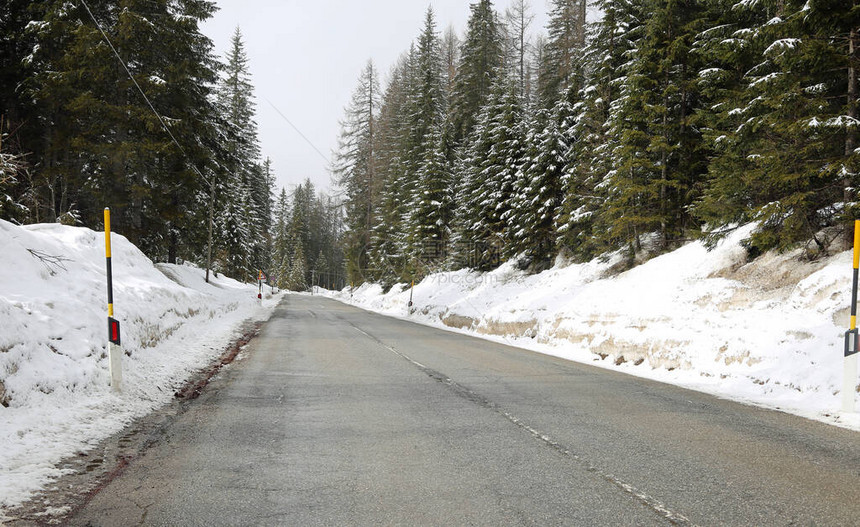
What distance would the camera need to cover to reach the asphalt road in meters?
3.04

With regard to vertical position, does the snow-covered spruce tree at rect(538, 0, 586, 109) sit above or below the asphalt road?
above

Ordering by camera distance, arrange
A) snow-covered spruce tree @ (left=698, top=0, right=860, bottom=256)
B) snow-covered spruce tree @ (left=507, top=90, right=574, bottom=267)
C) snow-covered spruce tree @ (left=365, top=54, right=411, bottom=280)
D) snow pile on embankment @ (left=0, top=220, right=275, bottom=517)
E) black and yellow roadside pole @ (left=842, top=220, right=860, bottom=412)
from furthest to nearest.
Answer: snow-covered spruce tree @ (left=365, top=54, right=411, bottom=280), snow-covered spruce tree @ (left=507, top=90, right=574, bottom=267), snow-covered spruce tree @ (left=698, top=0, right=860, bottom=256), black and yellow roadside pole @ (left=842, top=220, right=860, bottom=412), snow pile on embankment @ (left=0, top=220, right=275, bottom=517)

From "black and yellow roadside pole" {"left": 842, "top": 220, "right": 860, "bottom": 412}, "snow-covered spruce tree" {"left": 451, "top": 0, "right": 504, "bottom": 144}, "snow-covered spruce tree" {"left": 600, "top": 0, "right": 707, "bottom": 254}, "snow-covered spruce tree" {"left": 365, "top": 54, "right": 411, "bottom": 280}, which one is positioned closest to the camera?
"black and yellow roadside pole" {"left": 842, "top": 220, "right": 860, "bottom": 412}

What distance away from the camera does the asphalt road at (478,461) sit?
9.98 feet

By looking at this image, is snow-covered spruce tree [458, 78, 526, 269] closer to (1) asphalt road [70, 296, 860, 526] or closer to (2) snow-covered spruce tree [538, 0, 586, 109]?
(2) snow-covered spruce tree [538, 0, 586, 109]

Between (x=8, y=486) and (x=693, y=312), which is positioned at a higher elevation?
(x=693, y=312)

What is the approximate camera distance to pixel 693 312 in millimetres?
10797

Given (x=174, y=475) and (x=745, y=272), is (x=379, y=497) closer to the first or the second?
(x=174, y=475)

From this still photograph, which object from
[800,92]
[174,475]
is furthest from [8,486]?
[800,92]

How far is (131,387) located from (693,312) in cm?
1070

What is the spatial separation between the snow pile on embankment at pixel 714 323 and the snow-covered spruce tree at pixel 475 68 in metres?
25.8

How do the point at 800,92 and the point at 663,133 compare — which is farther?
the point at 663,133

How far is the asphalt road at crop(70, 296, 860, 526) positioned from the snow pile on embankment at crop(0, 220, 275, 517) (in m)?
0.70

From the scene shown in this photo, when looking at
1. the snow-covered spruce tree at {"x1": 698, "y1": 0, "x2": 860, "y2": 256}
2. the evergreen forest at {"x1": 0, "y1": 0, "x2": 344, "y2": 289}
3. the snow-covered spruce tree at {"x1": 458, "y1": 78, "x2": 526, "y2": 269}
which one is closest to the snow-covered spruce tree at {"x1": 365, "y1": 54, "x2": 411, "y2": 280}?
the snow-covered spruce tree at {"x1": 458, "y1": 78, "x2": 526, "y2": 269}
